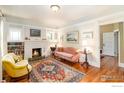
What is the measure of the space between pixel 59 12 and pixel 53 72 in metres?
0.76

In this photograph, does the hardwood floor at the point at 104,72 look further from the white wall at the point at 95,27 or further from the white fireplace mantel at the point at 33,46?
the white fireplace mantel at the point at 33,46

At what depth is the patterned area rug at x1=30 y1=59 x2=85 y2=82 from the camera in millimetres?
972

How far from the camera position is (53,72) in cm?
105

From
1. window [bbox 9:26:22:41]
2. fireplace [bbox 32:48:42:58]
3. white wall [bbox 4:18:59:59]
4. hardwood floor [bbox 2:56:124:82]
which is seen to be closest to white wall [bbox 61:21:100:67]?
hardwood floor [bbox 2:56:124:82]

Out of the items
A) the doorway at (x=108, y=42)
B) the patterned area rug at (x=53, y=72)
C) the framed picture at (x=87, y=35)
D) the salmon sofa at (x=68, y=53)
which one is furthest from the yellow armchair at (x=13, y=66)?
the doorway at (x=108, y=42)

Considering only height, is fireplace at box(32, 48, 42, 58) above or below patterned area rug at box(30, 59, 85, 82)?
above

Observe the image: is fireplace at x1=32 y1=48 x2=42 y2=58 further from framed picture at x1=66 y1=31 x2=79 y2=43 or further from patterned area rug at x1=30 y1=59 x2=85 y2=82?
framed picture at x1=66 y1=31 x2=79 y2=43

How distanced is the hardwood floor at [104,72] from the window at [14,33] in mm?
516

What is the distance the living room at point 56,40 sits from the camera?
0.90m

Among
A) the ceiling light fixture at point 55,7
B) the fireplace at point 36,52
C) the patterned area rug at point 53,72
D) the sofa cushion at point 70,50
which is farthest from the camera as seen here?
the sofa cushion at point 70,50

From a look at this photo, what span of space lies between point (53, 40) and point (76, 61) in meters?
0.47

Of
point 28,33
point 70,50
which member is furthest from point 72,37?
point 28,33
